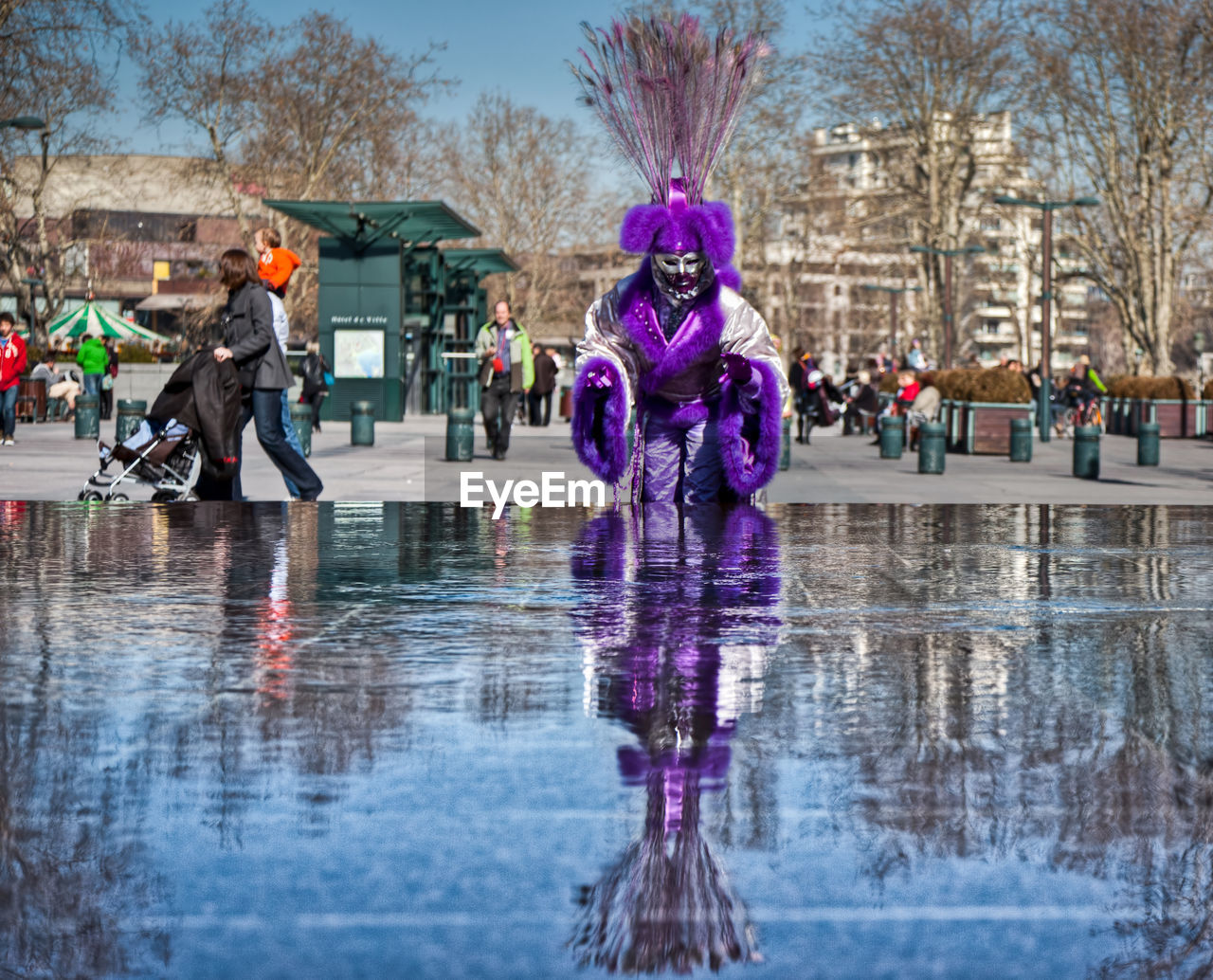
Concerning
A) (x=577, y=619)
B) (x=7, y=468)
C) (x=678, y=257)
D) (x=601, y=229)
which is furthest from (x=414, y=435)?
(x=601, y=229)

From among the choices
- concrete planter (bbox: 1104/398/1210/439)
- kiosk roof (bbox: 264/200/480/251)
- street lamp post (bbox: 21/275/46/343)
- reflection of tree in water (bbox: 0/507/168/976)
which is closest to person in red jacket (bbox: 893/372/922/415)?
concrete planter (bbox: 1104/398/1210/439)

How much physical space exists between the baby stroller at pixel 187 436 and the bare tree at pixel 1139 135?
30.5 m

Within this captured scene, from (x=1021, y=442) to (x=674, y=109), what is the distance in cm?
1631

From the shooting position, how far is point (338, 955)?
178 cm

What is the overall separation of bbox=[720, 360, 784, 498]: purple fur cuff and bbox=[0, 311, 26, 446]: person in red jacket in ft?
48.9

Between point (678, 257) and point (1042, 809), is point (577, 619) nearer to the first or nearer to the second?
point (1042, 809)

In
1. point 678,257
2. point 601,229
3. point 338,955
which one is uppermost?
point 601,229

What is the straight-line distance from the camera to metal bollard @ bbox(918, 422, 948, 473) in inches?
755

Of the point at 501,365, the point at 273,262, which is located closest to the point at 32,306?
the point at 501,365

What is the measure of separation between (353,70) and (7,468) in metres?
29.0

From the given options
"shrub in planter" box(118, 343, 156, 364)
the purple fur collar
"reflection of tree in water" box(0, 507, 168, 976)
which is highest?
"shrub in planter" box(118, 343, 156, 364)

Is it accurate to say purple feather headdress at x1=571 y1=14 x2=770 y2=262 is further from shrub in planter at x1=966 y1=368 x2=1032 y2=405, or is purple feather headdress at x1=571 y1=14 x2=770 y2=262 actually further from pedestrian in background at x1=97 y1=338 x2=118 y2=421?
pedestrian in background at x1=97 y1=338 x2=118 y2=421

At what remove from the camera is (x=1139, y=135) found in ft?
125

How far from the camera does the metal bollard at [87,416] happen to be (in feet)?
71.3
